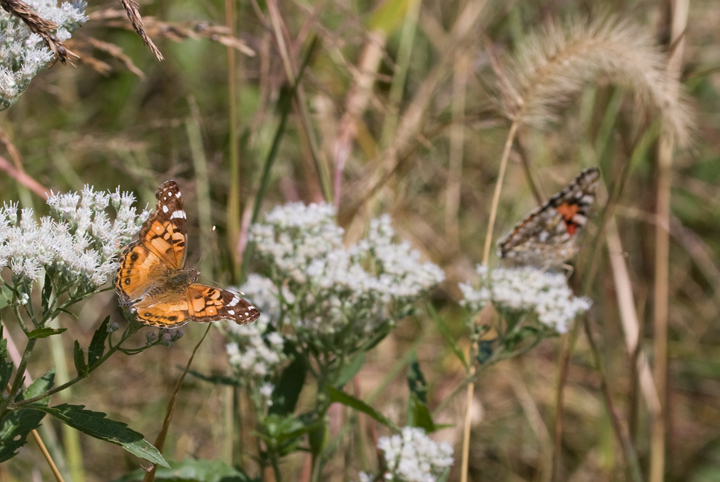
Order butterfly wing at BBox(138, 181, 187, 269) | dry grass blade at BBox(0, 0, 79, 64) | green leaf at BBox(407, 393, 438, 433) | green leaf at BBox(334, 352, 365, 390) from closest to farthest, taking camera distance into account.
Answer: dry grass blade at BBox(0, 0, 79, 64), butterfly wing at BBox(138, 181, 187, 269), green leaf at BBox(407, 393, 438, 433), green leaf at BBox(334, 352, 365, 390)

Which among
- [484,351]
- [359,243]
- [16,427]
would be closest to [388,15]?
[359,243]

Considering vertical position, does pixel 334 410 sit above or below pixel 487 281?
below

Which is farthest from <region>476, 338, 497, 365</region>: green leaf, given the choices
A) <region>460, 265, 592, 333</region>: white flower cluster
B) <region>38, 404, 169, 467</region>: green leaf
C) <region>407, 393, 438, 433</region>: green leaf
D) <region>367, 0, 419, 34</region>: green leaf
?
<region>367, 0, 419, 34</region>: green leaf

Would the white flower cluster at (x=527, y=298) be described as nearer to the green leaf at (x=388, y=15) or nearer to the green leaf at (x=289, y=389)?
the green leaf at (x=289, y=389)

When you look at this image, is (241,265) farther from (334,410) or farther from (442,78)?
(442,78)

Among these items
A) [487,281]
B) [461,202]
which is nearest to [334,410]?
[487,281]

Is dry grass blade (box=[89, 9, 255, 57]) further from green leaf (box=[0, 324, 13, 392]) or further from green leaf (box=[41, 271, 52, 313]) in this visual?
green leaf (box=[0, 324, 13, 392])
